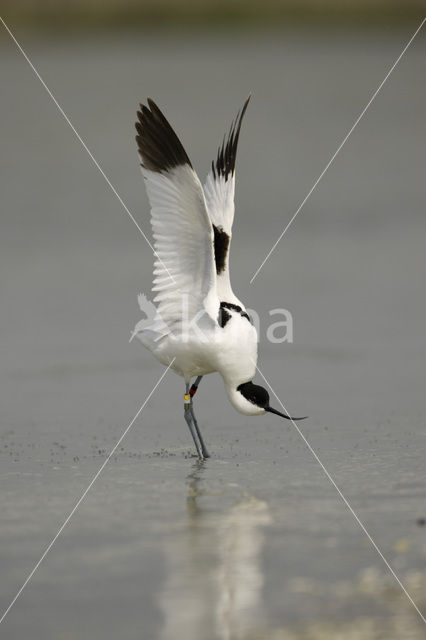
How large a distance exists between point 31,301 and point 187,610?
790 cm

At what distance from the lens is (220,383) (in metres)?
10.1

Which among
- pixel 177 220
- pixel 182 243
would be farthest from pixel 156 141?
pixel 182 243

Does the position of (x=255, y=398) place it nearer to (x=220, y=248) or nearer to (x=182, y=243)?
(x=182, y=243)

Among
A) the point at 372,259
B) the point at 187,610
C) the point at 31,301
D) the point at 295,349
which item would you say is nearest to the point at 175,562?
the point at 187,610

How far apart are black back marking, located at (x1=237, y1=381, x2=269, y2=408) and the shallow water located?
255mm

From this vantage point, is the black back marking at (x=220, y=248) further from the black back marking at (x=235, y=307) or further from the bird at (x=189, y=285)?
the black back marking at (x=235, y=307)

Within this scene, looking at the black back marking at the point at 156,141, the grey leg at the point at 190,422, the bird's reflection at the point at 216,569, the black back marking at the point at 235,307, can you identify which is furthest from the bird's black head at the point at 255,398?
the black back marking at the point at 156,141

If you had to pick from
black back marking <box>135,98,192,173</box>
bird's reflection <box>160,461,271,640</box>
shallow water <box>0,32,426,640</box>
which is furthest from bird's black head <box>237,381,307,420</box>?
black back marking <box>135,98,192,173</box>

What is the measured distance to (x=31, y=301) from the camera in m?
12.5

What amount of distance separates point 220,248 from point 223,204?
0.56 m

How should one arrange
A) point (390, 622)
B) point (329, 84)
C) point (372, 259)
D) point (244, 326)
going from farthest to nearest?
point (329, 84) < point (372, 259) < point (244, 326) < point (390, 622)

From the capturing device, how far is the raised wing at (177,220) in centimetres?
789

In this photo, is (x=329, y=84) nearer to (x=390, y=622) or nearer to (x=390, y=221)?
(x=390, y=221)

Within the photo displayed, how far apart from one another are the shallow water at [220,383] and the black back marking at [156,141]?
1764 mm
